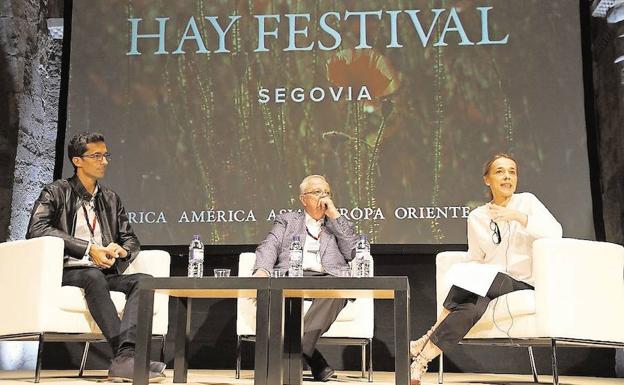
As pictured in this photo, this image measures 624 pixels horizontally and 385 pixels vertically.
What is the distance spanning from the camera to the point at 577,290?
10.2 feet

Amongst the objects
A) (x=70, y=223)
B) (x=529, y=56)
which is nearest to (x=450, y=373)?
(x=529, y=56)

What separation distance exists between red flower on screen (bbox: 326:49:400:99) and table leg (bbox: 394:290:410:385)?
2244 mm

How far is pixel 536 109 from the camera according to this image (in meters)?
4.54

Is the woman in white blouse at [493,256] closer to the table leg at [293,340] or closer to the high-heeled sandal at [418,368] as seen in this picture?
the high-heeled sandal at [418,368]

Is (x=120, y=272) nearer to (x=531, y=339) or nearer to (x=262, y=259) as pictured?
(x=262, y=259)

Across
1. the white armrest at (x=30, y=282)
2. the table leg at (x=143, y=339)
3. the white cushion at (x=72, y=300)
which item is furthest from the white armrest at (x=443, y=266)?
the white armrest at (x=30, y=282)

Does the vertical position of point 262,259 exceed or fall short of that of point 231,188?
it falls short

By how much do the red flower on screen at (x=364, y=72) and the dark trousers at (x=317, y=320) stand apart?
1580 mm

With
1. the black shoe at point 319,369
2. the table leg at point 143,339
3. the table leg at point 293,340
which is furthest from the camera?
the black shoe at point 319,369

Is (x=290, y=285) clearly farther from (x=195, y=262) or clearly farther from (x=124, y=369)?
(x=124, y=369)

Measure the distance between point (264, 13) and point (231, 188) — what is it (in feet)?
3.78

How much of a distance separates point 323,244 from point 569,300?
130 centimetres

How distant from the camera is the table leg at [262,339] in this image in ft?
8.66

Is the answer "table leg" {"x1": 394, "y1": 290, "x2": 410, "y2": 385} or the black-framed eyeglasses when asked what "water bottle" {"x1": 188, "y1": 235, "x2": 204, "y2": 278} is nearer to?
"table leg" {"x1": 394, "y1": 290, "x2": 410, "y2": 385}
